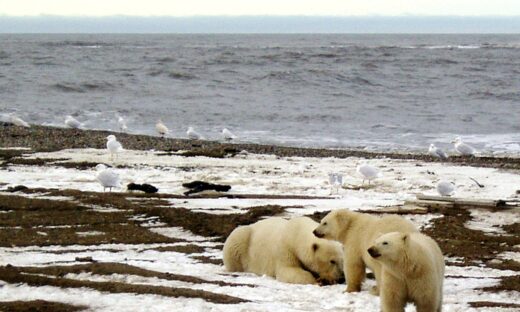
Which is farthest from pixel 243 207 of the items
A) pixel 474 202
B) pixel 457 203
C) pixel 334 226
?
pixel 334 226

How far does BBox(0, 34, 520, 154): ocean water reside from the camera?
3712cm

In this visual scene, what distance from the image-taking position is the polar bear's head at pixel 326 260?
9.84 meters

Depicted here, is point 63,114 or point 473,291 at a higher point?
point 473,291

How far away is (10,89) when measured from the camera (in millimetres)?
53438

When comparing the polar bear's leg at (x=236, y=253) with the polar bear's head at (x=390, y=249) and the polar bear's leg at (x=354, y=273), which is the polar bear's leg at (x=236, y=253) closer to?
the polar bear's leg at (x=354, y=273)

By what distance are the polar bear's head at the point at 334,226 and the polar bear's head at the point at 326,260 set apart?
38 cm

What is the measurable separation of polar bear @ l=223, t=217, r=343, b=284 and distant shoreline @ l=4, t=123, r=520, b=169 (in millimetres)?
13723

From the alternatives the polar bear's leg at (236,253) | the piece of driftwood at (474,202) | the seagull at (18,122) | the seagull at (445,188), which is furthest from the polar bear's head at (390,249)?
the seagull at (18,122)

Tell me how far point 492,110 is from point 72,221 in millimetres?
35763

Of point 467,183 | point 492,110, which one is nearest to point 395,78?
point 492,110

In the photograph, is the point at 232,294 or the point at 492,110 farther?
the point at 492,110

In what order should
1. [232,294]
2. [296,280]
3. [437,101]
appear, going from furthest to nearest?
[437,101] → [296,280] → [232,294]

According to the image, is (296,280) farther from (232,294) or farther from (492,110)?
(492,110)

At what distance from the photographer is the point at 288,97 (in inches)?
2099
